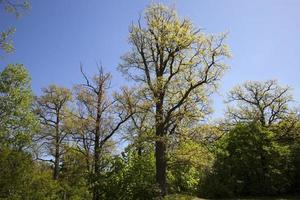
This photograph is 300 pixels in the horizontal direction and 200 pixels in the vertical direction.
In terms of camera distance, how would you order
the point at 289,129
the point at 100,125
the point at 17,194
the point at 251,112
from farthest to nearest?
the point at 251,112
the point at 289,129
the point at 100,125
the point at 17,194

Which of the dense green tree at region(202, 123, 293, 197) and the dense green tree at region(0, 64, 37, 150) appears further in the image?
the dense green tree at region(202, 123, 293, 197)

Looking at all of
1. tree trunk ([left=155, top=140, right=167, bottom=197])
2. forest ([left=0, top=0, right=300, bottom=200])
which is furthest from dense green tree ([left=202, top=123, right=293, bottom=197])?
tree trunk ([left=155, top=140, right=167, bottom=197])

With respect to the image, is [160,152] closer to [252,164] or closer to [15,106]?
[15,106]

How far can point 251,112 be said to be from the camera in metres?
41.8

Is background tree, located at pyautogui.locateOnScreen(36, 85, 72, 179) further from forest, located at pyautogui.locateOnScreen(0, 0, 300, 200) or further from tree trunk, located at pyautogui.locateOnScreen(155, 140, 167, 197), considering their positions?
tree trunk, located at pyautogui.locateOnScreen(155, 140, 167, 197)

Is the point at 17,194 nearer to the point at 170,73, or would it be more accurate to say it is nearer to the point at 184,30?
the point at 170,73

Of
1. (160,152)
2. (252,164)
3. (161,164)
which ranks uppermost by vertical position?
(252,164)

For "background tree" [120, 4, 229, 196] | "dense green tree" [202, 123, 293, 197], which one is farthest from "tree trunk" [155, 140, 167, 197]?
"dense green tree" [202, 123, 293, 197]

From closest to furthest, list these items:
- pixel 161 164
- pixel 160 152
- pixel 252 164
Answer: pixel 161 164
pixel 160 152
pixel 252 164

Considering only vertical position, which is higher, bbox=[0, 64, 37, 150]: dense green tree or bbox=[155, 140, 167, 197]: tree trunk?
bbox=[0, 64, 37, 150]: dense green tree

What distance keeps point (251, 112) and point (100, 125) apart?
894 inches

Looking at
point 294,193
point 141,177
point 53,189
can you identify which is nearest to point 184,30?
point 141,177

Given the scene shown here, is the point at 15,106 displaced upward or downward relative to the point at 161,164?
upward

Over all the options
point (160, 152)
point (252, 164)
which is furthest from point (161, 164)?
point (252, 164)
